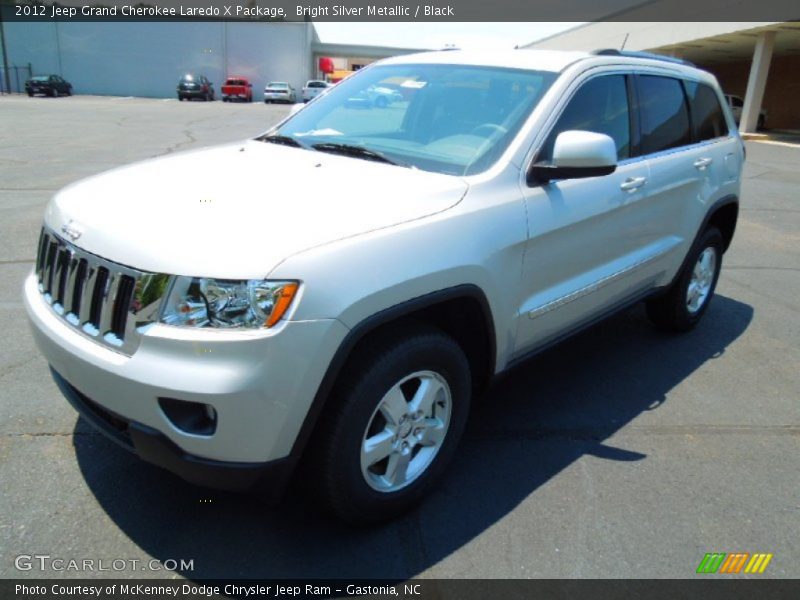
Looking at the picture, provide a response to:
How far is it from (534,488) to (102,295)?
204cm

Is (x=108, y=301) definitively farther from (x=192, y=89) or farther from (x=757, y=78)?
(x=192, y=89)

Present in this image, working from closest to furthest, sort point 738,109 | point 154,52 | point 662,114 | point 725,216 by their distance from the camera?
point 662,114 < point 725,216 < point 738,109 < point 154,52

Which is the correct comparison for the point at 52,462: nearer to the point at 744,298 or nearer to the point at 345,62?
the point at 744,298

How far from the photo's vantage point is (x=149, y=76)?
53.3 meters

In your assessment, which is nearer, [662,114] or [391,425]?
[391,425]

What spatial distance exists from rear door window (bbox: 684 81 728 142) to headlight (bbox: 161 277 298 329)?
3732mm

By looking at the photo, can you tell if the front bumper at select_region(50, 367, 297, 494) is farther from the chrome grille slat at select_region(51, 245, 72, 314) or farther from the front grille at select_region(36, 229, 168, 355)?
the chrome grille slat at select_region(51, 245, 72, 314)

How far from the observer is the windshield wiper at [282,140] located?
3.56 metres

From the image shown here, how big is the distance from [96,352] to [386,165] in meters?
1.49

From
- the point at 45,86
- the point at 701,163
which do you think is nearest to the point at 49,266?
the point at 701,163

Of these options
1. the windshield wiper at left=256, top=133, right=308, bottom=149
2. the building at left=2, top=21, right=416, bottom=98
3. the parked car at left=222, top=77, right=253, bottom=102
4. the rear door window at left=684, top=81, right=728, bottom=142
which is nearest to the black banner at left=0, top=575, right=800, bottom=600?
the windshield wiper at left=256, top=133, right=308, bottom=149

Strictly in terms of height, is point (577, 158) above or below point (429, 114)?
below

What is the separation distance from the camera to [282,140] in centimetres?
370

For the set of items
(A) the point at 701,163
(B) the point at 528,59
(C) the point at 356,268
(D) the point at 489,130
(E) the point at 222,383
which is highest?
(B) the point at 528,59
